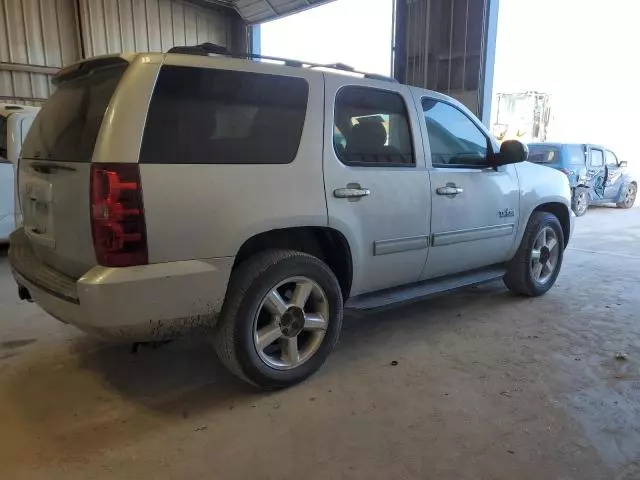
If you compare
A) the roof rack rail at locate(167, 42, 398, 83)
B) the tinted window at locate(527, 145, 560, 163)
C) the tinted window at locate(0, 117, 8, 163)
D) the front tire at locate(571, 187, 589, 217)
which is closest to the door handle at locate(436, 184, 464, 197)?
the roof rack rail at locate(167, 42, 398, 83)

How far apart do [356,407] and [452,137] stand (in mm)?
2125

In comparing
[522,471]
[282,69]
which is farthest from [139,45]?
[522,471]

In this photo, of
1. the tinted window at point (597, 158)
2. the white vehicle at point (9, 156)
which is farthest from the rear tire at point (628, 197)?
the white vehicle at point (9, 156)

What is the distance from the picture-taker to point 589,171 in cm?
1153

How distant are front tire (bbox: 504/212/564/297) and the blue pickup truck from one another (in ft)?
22.6

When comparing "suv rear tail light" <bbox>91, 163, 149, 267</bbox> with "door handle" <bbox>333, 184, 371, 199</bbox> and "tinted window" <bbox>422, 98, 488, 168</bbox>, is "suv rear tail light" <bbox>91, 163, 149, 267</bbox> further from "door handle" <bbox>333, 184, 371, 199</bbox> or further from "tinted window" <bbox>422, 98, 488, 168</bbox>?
"tinted window" <bbox>422, 98, 488, 168</bbox>

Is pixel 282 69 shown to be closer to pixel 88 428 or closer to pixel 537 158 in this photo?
pixel 88 428

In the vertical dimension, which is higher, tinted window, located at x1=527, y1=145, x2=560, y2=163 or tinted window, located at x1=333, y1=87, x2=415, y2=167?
tinted window, located at x1=333, y1=87, x2=415, y2=167

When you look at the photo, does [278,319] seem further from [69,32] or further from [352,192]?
[69,32]

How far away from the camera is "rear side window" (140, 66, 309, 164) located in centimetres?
224

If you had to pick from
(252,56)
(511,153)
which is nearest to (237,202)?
(252,56)

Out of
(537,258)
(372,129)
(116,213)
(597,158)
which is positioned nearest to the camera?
(116,213)

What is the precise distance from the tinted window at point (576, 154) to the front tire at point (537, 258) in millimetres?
7446

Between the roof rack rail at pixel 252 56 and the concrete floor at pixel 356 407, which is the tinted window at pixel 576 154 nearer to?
the concrete floor at pixel 356 407
